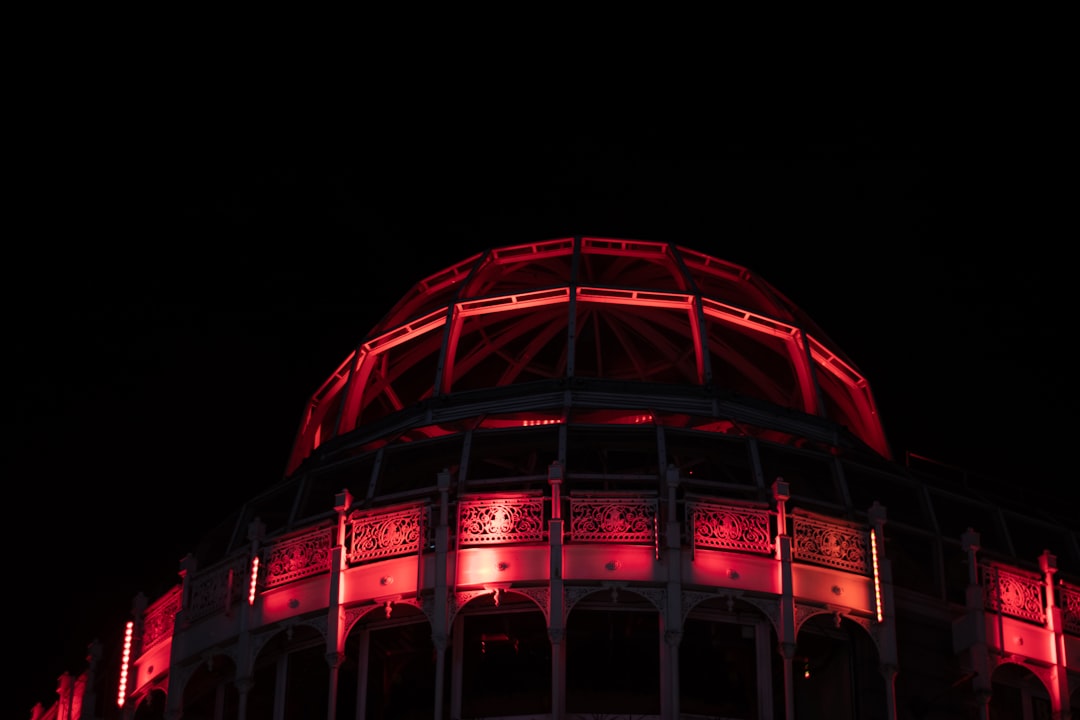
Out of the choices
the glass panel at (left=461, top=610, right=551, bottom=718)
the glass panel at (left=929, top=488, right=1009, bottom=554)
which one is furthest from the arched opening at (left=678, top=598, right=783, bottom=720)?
the glass panel at (left=929, top=488, right=1009, bottom=554)

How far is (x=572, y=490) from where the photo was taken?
1625 inches

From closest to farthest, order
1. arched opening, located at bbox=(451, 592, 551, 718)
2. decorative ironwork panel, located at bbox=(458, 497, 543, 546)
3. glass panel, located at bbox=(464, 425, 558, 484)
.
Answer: arched opening, located at bbox=(451, 592, 551, 718)
decorative ironwork panel, located at bbox=(458, 497, 543, 546)
glass panel, located at bbox=(464, 425, 558, 484)

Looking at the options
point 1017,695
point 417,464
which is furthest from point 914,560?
point 417,464

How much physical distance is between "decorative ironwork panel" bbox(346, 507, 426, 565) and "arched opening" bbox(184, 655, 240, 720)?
162 inches

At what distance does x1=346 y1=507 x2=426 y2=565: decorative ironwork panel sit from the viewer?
4075 centimetres

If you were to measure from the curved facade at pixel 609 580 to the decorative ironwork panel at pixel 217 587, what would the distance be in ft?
0.24

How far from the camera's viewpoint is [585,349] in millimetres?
52875

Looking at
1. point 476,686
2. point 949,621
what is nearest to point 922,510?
point 949,621

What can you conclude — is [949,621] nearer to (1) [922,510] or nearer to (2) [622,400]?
(1) [922,510]

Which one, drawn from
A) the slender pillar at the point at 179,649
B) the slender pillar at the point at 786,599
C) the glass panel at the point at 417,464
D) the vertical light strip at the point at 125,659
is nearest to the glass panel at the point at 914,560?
the slender pillar at the point at 786,599

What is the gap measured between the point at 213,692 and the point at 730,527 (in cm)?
1300

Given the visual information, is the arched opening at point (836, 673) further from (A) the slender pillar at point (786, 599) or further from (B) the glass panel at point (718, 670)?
(B) the glass panel at point (718, 670)

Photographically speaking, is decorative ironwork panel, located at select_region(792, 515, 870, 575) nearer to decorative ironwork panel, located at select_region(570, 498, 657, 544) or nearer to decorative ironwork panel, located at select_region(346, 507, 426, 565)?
decorative ironwork panel, located at select_region(570, 498, 657, 544)

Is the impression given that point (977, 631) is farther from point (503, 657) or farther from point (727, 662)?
point (503, 657)
